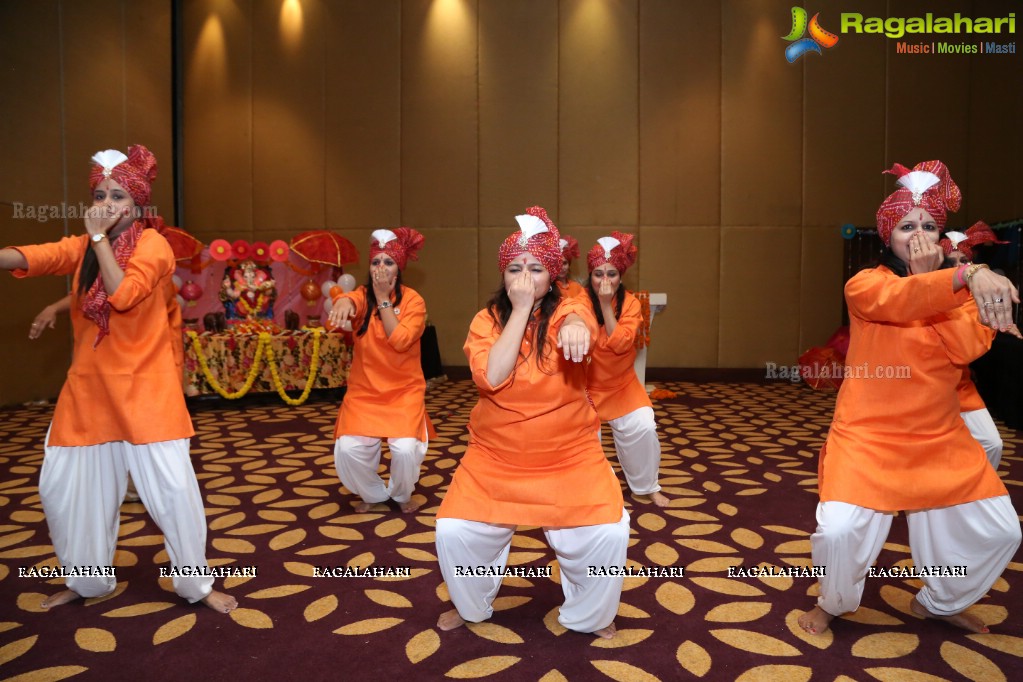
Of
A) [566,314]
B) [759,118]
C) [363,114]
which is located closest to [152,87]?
[363,114]

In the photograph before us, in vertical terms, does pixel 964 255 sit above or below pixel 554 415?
above

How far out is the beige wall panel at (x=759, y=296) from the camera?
8.11 m

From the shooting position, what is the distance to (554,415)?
6.81 ft

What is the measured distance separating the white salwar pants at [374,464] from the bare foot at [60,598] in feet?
3.91

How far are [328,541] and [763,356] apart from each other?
6.45m

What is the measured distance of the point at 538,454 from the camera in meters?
2.08

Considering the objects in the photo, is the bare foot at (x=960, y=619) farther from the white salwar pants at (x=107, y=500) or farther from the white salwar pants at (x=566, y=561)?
the white salwar pants at (x=107, y=500)

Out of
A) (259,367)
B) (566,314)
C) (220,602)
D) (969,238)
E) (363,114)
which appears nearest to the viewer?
(566,314)

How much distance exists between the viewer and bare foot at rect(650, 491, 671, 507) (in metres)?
3.48

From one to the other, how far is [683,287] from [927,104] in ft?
11.3

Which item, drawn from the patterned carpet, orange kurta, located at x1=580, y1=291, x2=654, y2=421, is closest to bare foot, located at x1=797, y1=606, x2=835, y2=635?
the patterned carpet

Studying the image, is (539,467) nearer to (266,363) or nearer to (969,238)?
(969,238)

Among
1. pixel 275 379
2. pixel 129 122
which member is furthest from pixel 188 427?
pixel 129 122

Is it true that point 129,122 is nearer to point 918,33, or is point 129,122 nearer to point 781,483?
point 781,483
